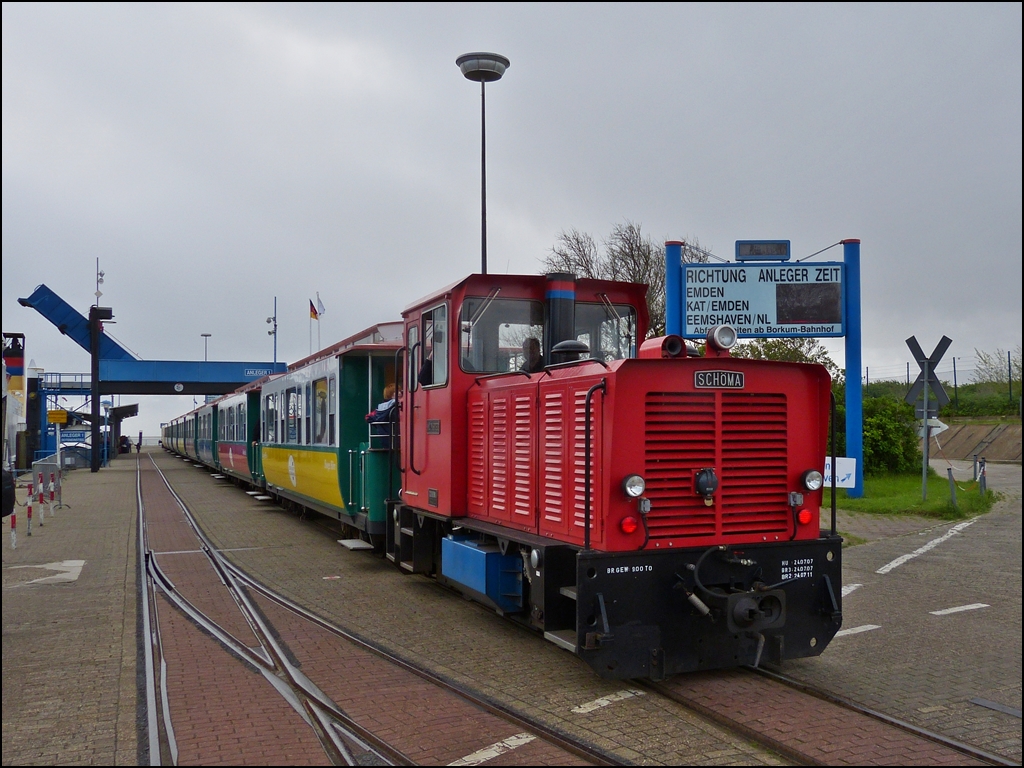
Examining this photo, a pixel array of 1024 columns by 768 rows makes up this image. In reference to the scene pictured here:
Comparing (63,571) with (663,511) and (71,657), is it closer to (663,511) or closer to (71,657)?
(71,657)

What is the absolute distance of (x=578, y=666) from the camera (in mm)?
6320

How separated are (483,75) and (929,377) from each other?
8454mm

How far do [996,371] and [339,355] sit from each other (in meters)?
31.3

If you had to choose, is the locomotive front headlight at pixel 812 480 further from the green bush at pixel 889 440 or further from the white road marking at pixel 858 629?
the green bush at pixel 889 440

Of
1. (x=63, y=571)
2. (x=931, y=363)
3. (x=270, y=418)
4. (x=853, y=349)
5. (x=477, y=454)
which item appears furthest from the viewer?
(x=270, y=418)

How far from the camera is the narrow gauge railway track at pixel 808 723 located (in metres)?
4.50

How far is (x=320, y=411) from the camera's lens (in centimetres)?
1327

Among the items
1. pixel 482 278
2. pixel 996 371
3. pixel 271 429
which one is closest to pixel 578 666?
pixel 482 278

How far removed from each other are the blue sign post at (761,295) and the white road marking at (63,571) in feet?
31.4

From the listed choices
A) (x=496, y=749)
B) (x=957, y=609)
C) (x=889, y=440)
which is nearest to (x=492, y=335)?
(x=496, y=749)

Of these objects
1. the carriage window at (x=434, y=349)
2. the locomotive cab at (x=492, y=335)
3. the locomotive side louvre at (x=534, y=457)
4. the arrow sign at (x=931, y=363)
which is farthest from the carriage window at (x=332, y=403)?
the arrow sign at (x=931, y=363)

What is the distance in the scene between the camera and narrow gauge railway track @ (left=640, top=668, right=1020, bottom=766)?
4496 mm

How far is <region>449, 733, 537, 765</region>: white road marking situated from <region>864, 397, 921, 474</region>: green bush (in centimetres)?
1782

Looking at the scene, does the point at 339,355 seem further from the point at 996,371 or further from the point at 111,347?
the point at 111,347
